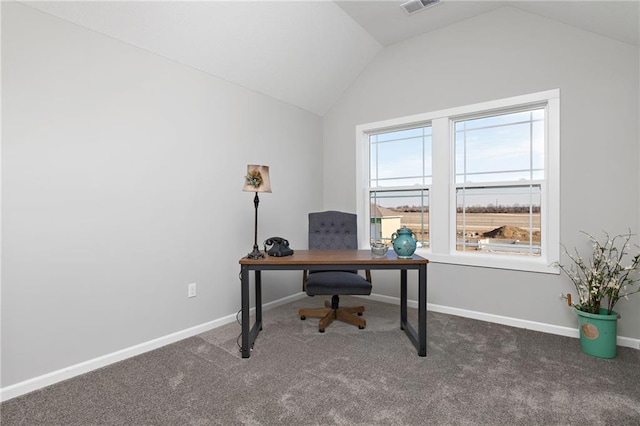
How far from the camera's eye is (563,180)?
107 inches

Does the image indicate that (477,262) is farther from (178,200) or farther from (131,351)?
(131,351)

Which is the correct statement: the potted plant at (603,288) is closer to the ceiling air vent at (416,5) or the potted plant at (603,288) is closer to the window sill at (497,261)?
the window sill at (497,261)

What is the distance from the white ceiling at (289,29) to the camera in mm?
2220

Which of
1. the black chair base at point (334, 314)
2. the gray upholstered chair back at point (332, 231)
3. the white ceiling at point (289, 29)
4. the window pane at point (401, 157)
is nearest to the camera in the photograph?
the white ceiling at point (289, 29)

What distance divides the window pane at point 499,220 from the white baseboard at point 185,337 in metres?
0.64

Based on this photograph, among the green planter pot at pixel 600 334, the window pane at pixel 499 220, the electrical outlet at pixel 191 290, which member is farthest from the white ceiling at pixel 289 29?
the green planter pot at pixel 600 334

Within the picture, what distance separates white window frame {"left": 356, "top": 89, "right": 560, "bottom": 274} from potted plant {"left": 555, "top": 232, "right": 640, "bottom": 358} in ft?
0.82

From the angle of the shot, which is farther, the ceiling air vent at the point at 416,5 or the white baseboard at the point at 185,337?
the ceiling air vent at the point at 416,5

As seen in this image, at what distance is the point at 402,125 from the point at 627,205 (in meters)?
2.05

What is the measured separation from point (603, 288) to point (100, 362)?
3.67 meters

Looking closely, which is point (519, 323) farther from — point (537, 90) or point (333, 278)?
point (537, 90)

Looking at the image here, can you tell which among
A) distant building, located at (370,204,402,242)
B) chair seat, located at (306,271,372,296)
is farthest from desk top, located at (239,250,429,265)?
distant building, located at (370,204,402,242)

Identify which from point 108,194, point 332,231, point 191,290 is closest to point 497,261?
point 332,231

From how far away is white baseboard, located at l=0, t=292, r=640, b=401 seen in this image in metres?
1.94
